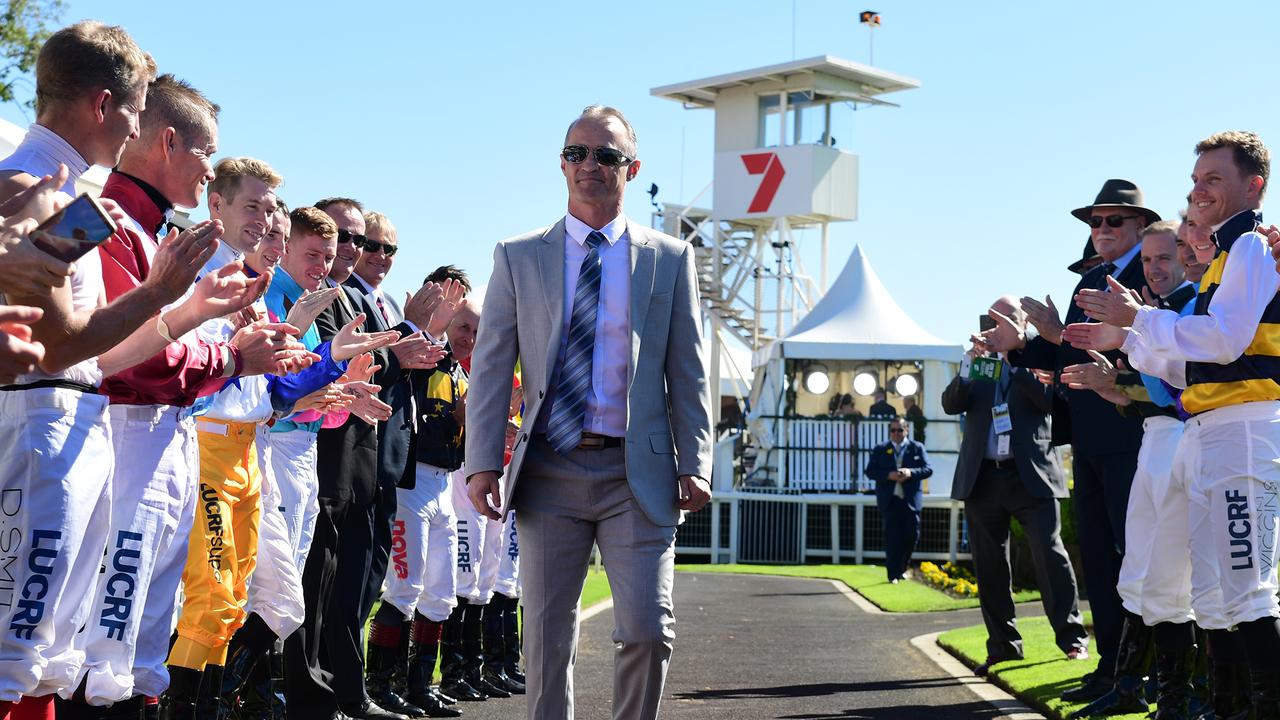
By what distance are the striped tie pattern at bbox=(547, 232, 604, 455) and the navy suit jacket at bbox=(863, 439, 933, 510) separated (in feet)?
58.1

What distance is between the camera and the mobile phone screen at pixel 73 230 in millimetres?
3248

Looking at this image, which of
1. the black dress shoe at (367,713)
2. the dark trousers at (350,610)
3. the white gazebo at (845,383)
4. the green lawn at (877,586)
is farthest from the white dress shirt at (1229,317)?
the white gazebo at (845,383)

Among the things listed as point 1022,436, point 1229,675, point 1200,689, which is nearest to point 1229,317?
point 1229,675

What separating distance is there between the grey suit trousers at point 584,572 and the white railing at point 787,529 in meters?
22.1

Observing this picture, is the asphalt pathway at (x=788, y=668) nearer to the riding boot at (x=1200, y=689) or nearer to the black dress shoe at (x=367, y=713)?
the black dress shoe at (x=367, y=713)

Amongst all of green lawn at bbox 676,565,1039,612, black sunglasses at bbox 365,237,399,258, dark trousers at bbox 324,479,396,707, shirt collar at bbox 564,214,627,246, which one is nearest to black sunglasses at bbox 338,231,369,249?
black sunglasses at bbox 365,237,399,258

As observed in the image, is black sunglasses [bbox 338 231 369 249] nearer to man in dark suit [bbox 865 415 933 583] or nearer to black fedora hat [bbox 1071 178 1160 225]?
black fedora hat [bbox 1071 178 1160 225]

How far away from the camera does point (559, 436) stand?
Answer: 17.7 ft

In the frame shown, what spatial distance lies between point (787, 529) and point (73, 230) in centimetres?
2581

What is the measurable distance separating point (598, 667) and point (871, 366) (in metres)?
23.8

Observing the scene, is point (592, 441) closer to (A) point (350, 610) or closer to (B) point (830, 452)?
(A) point (350, 610)

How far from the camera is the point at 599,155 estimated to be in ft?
18.4

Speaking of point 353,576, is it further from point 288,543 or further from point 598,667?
point 598,667

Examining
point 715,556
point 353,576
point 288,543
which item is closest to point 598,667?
point 353,576
